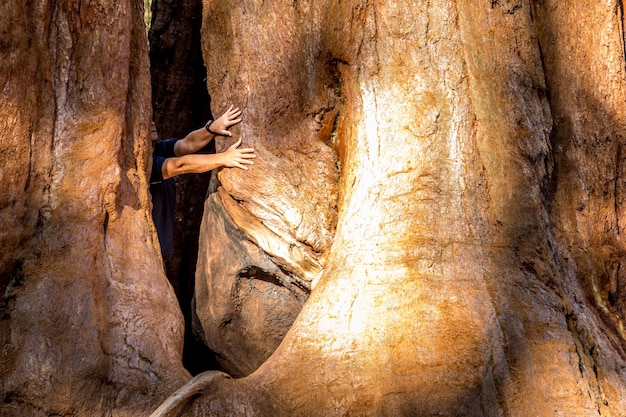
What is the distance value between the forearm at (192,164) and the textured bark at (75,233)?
0.43 metres

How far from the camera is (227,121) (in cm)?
357

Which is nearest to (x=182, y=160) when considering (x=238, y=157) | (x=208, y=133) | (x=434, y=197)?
(x=208, y=133)

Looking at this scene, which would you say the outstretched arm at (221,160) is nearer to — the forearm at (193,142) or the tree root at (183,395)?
the forearm at (193,142)

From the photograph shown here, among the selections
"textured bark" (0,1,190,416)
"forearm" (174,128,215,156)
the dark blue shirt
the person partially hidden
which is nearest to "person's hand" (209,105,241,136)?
the person partially hidden

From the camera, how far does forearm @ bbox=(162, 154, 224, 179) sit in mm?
3621

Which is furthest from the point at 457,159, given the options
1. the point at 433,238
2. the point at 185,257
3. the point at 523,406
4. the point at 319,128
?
the point at 185,257

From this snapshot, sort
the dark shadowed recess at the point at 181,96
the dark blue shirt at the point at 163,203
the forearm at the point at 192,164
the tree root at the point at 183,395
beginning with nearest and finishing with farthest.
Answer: the tree root at the point at 183,395, the forearm at the point at 192,164, the dark blue shirt at the point at 163,203, the dark shadowed recess at the point at 181,96

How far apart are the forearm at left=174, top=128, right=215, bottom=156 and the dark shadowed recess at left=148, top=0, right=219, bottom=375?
3.14ft

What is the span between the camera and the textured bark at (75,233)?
274 cm

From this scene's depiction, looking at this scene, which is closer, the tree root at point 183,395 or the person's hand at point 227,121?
the tree root at point 183,395

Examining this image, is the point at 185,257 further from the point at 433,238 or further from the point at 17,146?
the point at 433,238

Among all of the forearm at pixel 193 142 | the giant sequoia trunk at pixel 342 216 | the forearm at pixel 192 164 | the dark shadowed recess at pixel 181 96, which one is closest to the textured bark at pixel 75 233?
the giant sequoia trunk at pixel 342 216

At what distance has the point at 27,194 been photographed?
9.57 feet

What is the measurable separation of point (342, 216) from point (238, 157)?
67 cm
